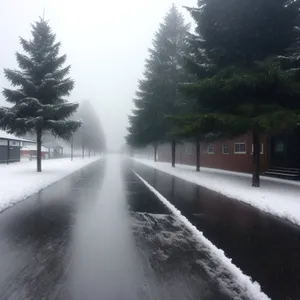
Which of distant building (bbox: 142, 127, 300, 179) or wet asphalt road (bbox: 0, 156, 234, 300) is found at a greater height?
distant building (bbox: 142, 127, 300, 179)

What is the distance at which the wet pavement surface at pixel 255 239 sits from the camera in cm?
400

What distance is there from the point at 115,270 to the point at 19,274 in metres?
1.32

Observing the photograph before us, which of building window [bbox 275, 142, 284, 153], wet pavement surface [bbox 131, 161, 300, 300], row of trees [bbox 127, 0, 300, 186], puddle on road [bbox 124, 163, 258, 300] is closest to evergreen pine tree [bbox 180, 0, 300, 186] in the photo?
row of trees [bbox 127, 0, 300, 186]

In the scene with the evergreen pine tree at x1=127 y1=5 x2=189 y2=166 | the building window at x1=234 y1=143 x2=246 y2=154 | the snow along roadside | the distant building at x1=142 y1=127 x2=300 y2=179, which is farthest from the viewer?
the evergreen pine tree at x1=127 y1=5 x2=189 y2=166

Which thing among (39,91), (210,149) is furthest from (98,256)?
(210,149)

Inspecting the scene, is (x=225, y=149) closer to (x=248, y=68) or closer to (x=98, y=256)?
(x=248, y=68)

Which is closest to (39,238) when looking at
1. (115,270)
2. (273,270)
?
(115,270)

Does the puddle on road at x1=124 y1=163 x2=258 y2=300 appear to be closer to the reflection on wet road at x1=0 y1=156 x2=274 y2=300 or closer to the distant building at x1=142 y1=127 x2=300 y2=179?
the reflection on wet road at x1=0 y1=156 x2=274 y2=300

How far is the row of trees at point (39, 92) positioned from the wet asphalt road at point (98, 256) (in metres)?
12.1

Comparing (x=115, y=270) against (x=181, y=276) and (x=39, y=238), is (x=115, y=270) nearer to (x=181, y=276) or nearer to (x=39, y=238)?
(x=181, y=276)

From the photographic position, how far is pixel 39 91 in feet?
65.3

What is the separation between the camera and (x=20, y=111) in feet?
63.2

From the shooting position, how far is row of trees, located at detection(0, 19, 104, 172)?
751 inches

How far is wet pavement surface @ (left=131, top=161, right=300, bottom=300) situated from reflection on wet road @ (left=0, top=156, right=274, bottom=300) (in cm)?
51
